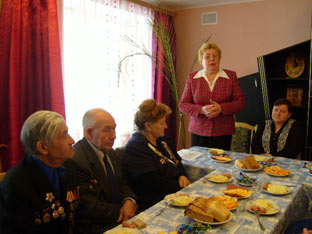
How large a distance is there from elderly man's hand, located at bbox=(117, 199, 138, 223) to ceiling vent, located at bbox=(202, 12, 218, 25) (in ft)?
11.0

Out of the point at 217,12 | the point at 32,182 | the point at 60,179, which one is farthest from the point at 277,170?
the point at 217,12

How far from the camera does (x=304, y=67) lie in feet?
11.8

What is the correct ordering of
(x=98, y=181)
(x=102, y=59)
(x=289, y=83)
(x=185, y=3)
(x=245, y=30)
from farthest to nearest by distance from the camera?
(x=185, y=3), (x=245, y=30), (x=289, y=83), (x=102, y=59), (x=98, y=181)

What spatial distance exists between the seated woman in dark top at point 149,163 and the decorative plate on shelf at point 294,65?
2287 mm

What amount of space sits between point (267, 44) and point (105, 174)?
Answer: 10.5 feet

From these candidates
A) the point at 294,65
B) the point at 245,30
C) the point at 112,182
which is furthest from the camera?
the point at 245,30

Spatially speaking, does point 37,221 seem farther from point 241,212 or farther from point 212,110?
point 212,110

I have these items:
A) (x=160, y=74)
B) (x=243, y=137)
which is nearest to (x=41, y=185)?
(x=243, y=137)

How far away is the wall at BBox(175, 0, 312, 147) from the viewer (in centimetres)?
381

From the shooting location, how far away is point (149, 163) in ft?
6.35

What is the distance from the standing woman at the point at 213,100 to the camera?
107 inches

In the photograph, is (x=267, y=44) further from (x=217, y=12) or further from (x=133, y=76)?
(x=133, y=76)

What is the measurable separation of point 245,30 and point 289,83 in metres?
0.99

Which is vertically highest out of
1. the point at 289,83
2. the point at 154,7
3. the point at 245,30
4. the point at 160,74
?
the point at 154,7
